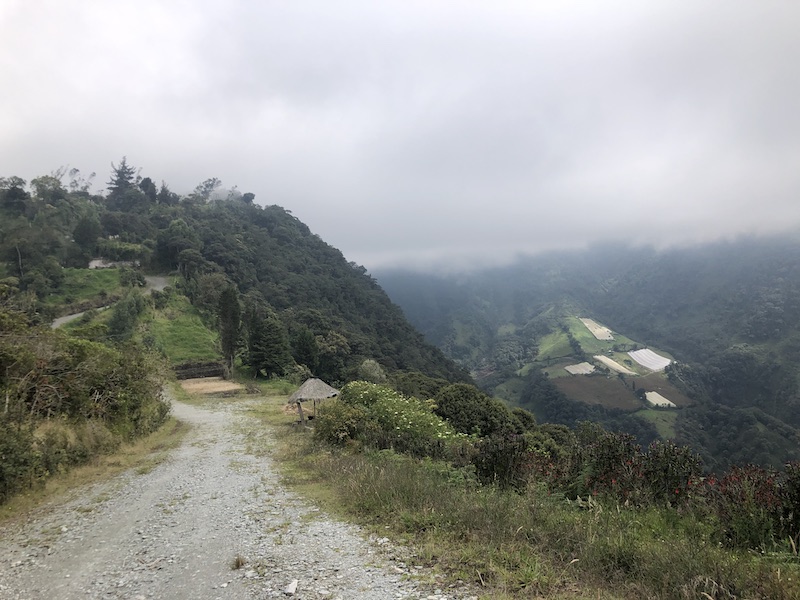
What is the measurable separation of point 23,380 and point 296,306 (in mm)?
67246

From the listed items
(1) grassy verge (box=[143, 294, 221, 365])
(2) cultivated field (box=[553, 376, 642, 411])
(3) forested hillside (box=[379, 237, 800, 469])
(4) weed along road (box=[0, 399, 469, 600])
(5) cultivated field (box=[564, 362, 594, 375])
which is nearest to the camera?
(4) weed along road (box=[0, 399, 469, 600])

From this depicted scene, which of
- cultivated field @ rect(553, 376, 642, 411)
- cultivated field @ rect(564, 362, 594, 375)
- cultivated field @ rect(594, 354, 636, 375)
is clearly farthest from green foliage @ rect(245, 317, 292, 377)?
cultivated field @ rect(594, 354, 636, 375)

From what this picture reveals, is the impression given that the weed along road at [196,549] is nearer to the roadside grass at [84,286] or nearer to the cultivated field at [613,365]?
the roadside grass at [84,286]

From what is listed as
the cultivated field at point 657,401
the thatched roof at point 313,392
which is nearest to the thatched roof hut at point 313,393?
the thatched roof at point 313,392

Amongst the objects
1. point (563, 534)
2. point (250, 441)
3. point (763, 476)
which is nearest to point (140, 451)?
point (250, 441)

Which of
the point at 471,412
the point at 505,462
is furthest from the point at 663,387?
the point at 505,462

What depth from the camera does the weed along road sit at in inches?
187

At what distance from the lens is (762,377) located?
93.8m

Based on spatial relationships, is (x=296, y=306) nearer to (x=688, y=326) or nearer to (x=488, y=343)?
(x=488, y=343)

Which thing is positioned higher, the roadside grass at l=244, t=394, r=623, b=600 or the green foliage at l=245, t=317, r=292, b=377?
the roadside grass at l=244, t=394, r=623, b=600

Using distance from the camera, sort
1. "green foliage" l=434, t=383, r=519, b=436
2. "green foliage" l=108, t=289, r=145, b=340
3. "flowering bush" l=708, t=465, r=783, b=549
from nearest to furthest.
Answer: "flowering bush" l=708, t=465, r=783, b=549
"green foliage" l=434, t=383, r=519, b=436
"green foliage" l=108, t=289, r=145, b=340

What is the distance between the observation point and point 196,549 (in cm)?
599

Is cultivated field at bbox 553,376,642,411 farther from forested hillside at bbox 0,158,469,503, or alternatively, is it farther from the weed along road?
the weed along road

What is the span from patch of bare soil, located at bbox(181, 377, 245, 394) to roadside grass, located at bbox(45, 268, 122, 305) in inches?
873
